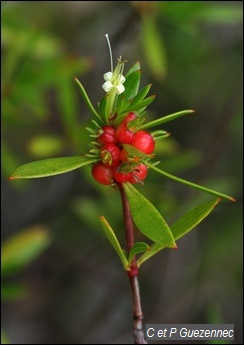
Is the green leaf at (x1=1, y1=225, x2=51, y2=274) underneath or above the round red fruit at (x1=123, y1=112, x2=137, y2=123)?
underneath

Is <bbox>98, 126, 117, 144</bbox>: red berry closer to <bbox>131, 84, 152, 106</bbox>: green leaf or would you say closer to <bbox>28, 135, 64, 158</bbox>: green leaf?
<bbox>131, 84, 152, 106</bbox>: green leaf

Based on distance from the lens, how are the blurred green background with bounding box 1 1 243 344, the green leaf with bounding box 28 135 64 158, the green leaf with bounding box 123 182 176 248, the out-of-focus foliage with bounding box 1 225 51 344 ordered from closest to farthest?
the green leaf with bounding box 123 182 176 248 < the out-of-focus foliage with bounding box 1 225 51 344 < the green leaf with bounding box 28 135 64 158 < the blurred green background with bounding box 1 1 243 344

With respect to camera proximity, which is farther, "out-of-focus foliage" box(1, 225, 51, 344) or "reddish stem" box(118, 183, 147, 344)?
"out-of-focus foliage" box(1, 225, 51, 344)

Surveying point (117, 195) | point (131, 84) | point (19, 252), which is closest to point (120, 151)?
point (131, 84)

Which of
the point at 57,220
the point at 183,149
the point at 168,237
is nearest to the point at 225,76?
the point at 183,149

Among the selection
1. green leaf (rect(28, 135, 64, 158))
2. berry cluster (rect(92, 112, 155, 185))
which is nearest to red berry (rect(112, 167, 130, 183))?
berry cluster (rect(92, 112, 155, 185))

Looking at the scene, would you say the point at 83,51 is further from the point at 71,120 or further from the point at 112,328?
the point at 112,328

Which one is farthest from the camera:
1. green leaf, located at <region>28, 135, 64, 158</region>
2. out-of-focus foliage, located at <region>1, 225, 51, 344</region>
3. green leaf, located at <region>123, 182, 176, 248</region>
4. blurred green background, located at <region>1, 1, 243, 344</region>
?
blurred green background, located at <region>1, 1, 243, 344</region>
